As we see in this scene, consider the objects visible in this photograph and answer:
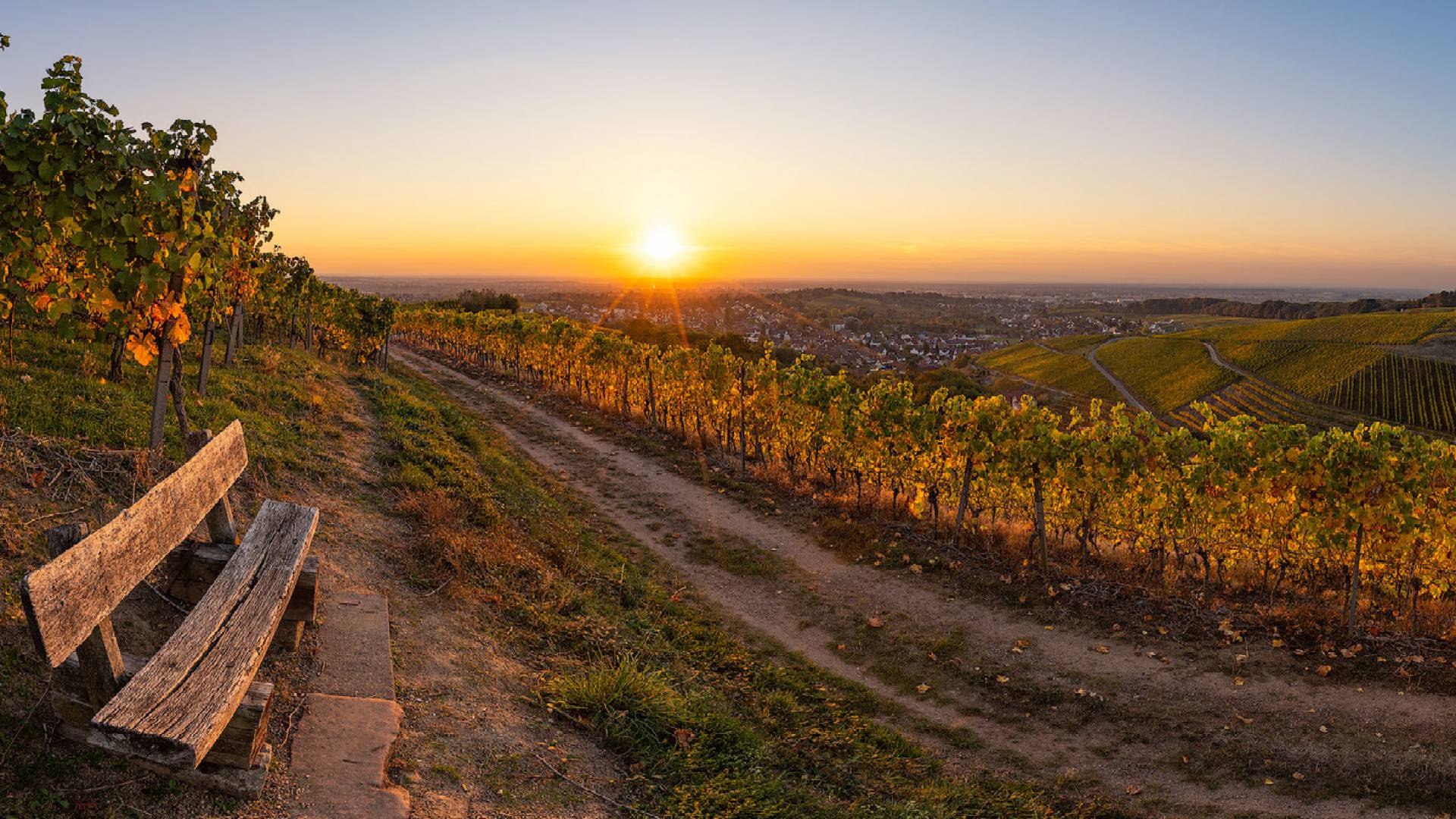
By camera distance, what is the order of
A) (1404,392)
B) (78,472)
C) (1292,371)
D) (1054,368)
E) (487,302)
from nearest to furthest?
(78,472)
(487,302)
(1404,392)
(1292,371)
(1054,368)

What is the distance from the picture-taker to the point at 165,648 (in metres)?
3.72

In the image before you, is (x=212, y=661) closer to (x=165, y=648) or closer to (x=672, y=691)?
(x=165, y=648)

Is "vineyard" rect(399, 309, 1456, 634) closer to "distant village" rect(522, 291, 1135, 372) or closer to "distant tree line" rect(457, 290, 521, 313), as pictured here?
"distant tree line" rect(457, 290, 521, 313)

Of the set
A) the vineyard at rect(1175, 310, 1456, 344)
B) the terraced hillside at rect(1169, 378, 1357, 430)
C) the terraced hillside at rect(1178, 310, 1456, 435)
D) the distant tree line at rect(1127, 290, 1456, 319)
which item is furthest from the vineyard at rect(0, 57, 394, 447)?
the distant tree line at rect(1127, 290, 1456, 319)

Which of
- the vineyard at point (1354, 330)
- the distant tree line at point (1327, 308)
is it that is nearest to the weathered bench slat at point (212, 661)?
the vineyard at point (1354, 330)

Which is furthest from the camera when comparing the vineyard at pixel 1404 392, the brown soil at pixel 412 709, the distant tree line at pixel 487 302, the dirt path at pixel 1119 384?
the dirt path at pixel 1119 384

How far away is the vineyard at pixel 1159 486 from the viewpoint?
900 centimetres

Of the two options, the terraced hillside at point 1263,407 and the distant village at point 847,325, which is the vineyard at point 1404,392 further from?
the distant village at point 847,325

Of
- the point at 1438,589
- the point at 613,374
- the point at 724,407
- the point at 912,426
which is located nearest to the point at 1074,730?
the point at 1438,589

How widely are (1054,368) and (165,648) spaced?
118m

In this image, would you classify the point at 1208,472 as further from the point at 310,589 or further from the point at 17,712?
the point at 17,712

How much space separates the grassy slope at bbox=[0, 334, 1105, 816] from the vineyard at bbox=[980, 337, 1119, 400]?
290 feet

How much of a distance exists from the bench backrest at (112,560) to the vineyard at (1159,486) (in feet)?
34.5

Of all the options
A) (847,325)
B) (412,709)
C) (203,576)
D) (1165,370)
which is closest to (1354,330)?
(1165,370)
